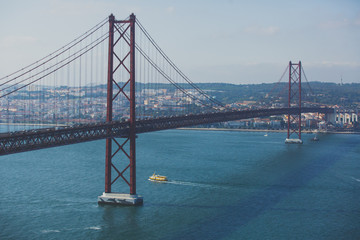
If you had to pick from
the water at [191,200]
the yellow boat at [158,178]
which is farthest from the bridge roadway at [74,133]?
the water at [191,200]

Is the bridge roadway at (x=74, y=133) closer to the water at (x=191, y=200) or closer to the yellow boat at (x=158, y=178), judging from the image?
the yellow boat at (x=158, y=178)

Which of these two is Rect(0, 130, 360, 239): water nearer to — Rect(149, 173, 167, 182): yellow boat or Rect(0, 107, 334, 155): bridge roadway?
Rect(149, 173, 167, 182): yellow boat

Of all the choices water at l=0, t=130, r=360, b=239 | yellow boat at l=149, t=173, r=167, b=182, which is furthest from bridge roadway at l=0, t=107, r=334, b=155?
water at l=0, t=130, r=360, b=239

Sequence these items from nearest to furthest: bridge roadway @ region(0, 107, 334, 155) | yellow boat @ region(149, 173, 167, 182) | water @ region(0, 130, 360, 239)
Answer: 1. bridge roadway @ region(0, 107, 334, 155)
2. water @ region(0, 130, 360, 239)
3. yellow boat @ region(149, 173, 167, 182)

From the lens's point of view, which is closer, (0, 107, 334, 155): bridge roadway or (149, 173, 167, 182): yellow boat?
(0, 107, 334, 155): bridge roadway

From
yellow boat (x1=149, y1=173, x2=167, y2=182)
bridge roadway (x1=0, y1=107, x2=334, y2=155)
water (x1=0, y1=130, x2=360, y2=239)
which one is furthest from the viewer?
yellow boat (x1=149, y1=173, x2=167, y2=182)

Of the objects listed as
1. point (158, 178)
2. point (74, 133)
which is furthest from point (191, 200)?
point (74, 133)

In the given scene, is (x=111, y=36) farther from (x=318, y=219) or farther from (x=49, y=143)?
(x=318, y=219)

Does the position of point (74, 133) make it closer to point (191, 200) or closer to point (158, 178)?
point (191, 200)
